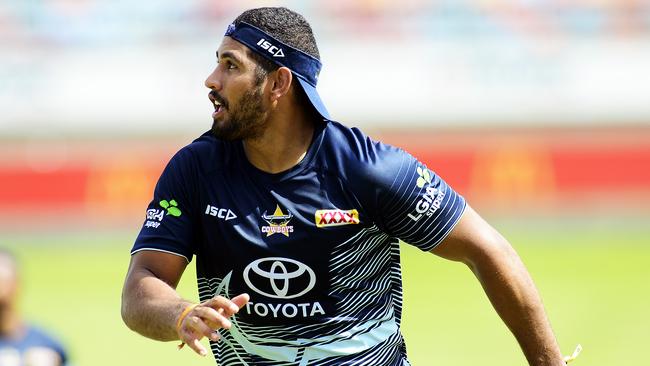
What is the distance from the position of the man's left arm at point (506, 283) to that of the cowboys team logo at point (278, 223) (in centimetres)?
64

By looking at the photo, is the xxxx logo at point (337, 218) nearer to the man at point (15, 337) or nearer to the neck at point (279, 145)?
the neck at point (279, 145)

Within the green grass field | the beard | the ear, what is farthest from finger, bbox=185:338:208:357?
the green grass field

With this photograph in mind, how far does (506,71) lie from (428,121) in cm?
177

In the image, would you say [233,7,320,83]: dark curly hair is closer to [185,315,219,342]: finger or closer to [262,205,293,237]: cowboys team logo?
[262,205,293,237]: cowboys team logo

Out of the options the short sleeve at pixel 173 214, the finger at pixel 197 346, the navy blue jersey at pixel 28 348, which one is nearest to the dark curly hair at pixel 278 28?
the short sleeve at pixel 173 214

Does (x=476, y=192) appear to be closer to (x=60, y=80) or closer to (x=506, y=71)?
(x=506, y=71)

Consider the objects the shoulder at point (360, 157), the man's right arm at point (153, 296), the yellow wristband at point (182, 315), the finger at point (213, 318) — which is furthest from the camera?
the shoulder at point (360, 157)

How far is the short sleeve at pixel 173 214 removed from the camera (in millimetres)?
5117

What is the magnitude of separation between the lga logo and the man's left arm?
0.14 metres

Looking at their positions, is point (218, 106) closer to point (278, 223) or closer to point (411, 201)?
point (278, 223)

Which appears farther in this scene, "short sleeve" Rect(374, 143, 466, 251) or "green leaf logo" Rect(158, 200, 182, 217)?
"green leaf logo" Rect(158, 200, 182, 217)

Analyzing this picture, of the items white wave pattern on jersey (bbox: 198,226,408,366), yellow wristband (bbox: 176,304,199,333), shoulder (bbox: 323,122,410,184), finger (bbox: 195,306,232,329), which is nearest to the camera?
finger (bbox: 195,306,232,329)

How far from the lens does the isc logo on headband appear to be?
5148mm

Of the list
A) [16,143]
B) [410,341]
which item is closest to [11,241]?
[16,143]
